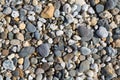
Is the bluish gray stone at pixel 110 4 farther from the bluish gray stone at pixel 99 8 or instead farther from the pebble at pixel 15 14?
the pebble at pixel 15 14

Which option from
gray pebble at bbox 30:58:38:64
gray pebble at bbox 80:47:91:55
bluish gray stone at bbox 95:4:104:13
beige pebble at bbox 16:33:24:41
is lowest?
gray pebble at bbox 30:58:38:64

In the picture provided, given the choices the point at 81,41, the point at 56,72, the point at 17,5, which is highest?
the point at 17,5

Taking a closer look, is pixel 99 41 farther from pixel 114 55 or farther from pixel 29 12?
pixel 29 12

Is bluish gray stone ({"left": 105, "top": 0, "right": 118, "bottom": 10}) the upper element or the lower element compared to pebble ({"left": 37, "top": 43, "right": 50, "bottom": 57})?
upper

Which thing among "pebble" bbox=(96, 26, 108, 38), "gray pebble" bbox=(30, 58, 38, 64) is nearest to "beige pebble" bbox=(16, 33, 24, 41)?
"gray pebble" bbox=(30, 58, 38, 64)

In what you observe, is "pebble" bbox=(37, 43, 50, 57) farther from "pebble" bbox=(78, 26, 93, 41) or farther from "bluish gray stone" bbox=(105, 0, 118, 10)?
"bluish gray stone" bbox=(105, 0, 118, 10)

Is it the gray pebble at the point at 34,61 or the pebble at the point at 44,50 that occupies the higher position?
the pebble at the point at 44,50

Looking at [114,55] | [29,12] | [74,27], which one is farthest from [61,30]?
[114,55]

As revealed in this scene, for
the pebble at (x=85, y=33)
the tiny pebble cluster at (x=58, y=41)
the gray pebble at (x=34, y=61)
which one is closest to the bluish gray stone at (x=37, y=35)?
the tiny pebble cluster at (x=58, y=41)

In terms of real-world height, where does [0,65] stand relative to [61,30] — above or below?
below
